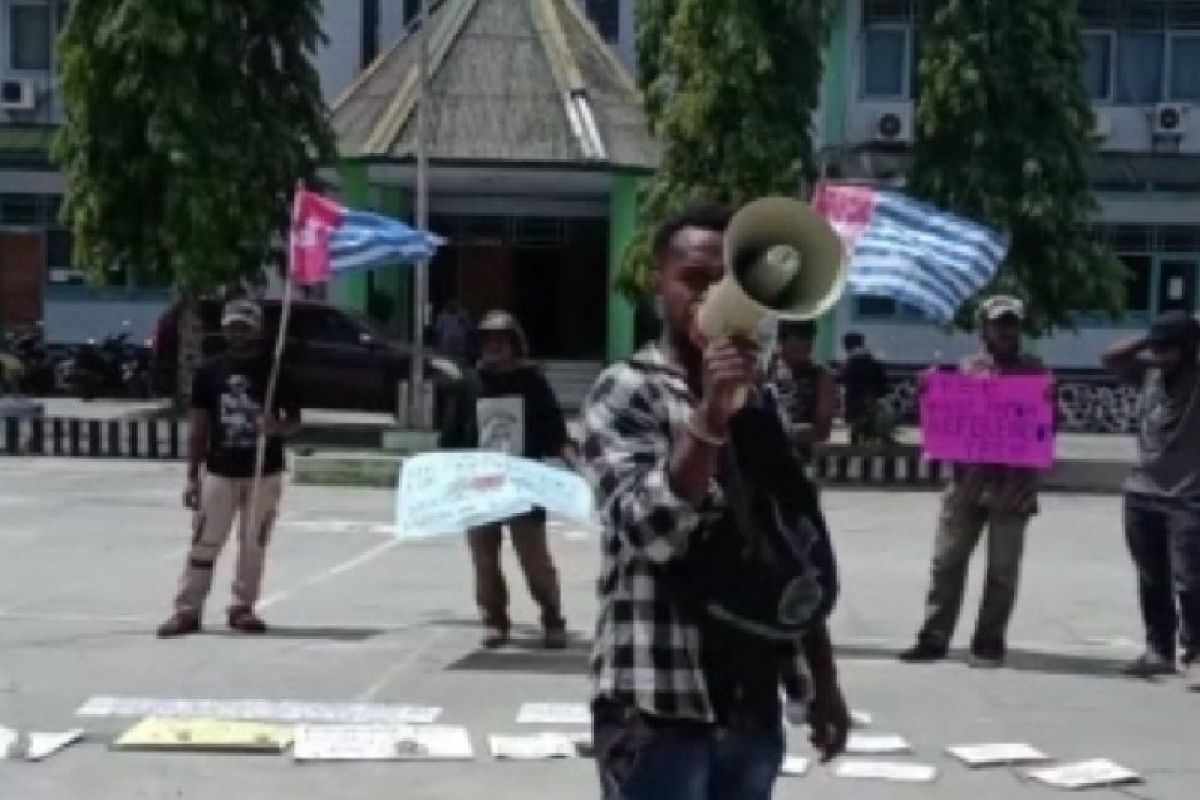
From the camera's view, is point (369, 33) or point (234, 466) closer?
point (234, 466)

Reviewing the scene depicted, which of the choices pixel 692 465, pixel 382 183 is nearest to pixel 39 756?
pixel 692 465

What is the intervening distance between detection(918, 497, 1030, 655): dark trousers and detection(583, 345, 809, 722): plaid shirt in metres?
7.12

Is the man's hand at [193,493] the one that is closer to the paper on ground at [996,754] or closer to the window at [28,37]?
the paper on ground at [996,754]

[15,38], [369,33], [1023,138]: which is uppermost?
[369,33]

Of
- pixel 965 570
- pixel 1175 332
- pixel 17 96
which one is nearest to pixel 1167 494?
pixel 1175 332

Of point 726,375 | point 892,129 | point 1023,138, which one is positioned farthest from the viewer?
point 892,129

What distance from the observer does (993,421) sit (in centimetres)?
1086

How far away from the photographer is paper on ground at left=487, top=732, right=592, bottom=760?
8320mm

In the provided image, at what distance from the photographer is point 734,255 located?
11.8 feet

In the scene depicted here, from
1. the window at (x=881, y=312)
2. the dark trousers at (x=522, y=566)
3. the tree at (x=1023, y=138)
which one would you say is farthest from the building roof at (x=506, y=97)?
the dark trousers at (x=522, y=566)

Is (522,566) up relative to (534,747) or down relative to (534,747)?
up

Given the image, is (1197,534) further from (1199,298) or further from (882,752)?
(1199,298)

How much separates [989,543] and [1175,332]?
145cm

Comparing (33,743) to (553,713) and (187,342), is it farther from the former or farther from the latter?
(187,342)
